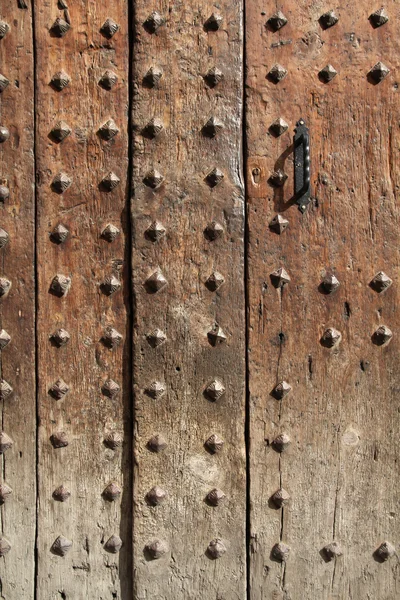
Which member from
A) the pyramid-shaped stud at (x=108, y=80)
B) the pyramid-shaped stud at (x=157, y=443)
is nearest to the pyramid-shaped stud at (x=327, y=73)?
the pyramid-shaped stud at (x=108, y=80)

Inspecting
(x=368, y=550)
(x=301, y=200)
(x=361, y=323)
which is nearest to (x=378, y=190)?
(x=301, y=200)

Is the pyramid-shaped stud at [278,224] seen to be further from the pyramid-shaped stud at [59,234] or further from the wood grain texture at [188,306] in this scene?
the pyramid-shaped stud at [59,234]

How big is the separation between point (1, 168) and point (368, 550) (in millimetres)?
1200

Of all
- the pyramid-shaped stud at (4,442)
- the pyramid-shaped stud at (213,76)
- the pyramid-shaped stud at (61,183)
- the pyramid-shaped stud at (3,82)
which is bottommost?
the pyramid-shaped stud at (4,442)

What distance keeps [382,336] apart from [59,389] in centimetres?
73

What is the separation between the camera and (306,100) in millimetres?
1280

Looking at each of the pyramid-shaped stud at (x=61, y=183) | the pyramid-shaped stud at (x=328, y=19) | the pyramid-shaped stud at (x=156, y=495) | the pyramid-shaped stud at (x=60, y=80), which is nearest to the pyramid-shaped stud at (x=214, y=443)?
the pyramid-shaped stud at (x=156, y=495)

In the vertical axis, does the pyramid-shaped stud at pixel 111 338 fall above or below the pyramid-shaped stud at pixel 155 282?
below

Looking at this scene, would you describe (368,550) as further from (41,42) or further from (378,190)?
(41,42)

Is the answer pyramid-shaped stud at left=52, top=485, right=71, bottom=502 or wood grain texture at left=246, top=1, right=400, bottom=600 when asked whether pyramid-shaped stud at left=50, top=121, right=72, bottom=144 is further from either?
pyramid-shaped stud at left=52, top=485, right=71, bottom=502

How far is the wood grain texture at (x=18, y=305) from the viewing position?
4.18 feet

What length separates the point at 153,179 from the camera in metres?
1.26

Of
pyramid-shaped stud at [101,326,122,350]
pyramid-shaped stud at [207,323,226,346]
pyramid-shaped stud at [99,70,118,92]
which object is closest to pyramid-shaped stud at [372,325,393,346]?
pyramid-shaped stud at [207,323,226,346]

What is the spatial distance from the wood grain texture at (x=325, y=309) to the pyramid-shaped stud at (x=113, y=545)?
0.31 m
